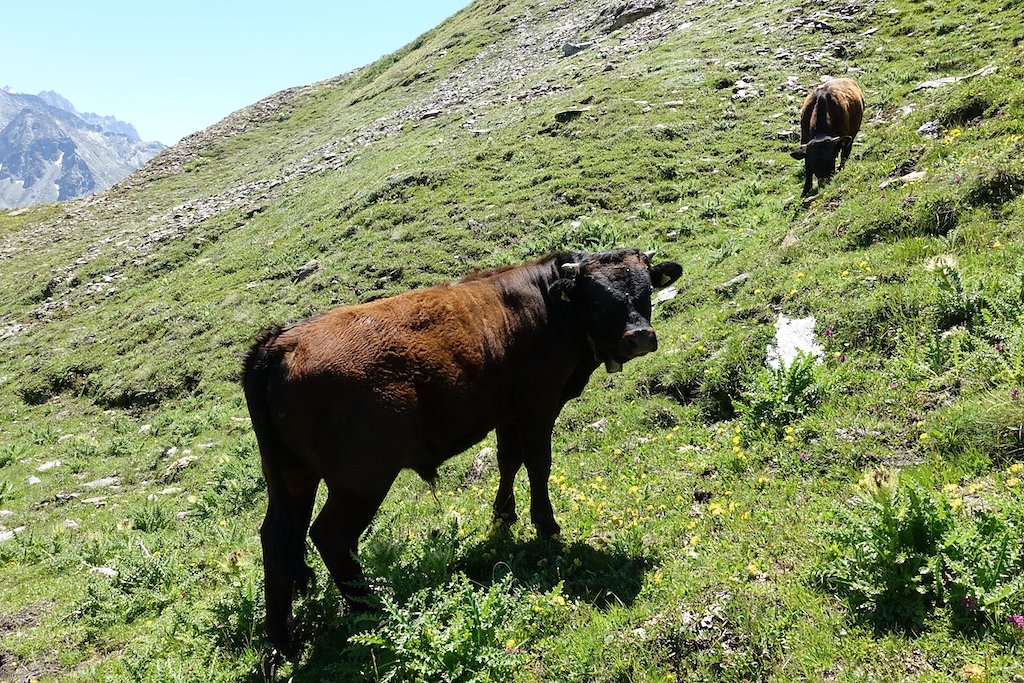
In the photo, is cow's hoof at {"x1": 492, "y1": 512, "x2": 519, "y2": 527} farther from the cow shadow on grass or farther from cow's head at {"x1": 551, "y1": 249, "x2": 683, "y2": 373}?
cow's head at {"x1": 551, "y1": 249, "x2": 683, "y2": 373}

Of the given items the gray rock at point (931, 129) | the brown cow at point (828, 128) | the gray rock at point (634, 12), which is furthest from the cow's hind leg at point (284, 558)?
the gray rock at point (634, 12)

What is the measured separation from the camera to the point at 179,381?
15.9m

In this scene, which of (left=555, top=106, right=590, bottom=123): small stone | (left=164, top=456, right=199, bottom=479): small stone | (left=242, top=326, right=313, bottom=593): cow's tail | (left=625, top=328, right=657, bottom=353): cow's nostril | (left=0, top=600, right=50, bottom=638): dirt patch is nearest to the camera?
(left=242, top=326, right=313, bottom=593): cow's tail

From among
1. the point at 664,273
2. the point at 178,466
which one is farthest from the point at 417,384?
the point at 178,466

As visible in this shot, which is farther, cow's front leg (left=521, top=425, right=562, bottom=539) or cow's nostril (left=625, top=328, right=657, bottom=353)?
cow's front leg (left=521, top=425, right=562, bottom=539)

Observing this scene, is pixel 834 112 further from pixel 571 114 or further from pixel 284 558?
pixel 284 558

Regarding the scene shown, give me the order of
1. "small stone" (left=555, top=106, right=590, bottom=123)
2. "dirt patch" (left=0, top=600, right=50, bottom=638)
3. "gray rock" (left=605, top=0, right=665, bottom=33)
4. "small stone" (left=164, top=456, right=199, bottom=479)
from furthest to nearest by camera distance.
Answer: "gray rock" (left=605, top=0, right=665, bottom=33) < "small stone" (left=555, top=106, right=590, bottom=123) < "small stone" (left=164, top=456, right=199, bottom=479) < "dirt patch" (left=0, top=600, right=50, bottom=638)

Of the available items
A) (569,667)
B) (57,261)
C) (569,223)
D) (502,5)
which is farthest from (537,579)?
(502,5)

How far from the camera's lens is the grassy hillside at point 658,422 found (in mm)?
4371

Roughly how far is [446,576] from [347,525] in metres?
0.92

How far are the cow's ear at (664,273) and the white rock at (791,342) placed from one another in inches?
71.8

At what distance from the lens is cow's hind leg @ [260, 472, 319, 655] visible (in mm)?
5227

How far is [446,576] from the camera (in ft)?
17.7

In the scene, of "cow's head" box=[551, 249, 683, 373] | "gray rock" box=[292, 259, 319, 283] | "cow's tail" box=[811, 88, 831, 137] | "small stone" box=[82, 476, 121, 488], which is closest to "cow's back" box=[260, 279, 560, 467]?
"cow's head" box=[551, 249, 683, 373]
